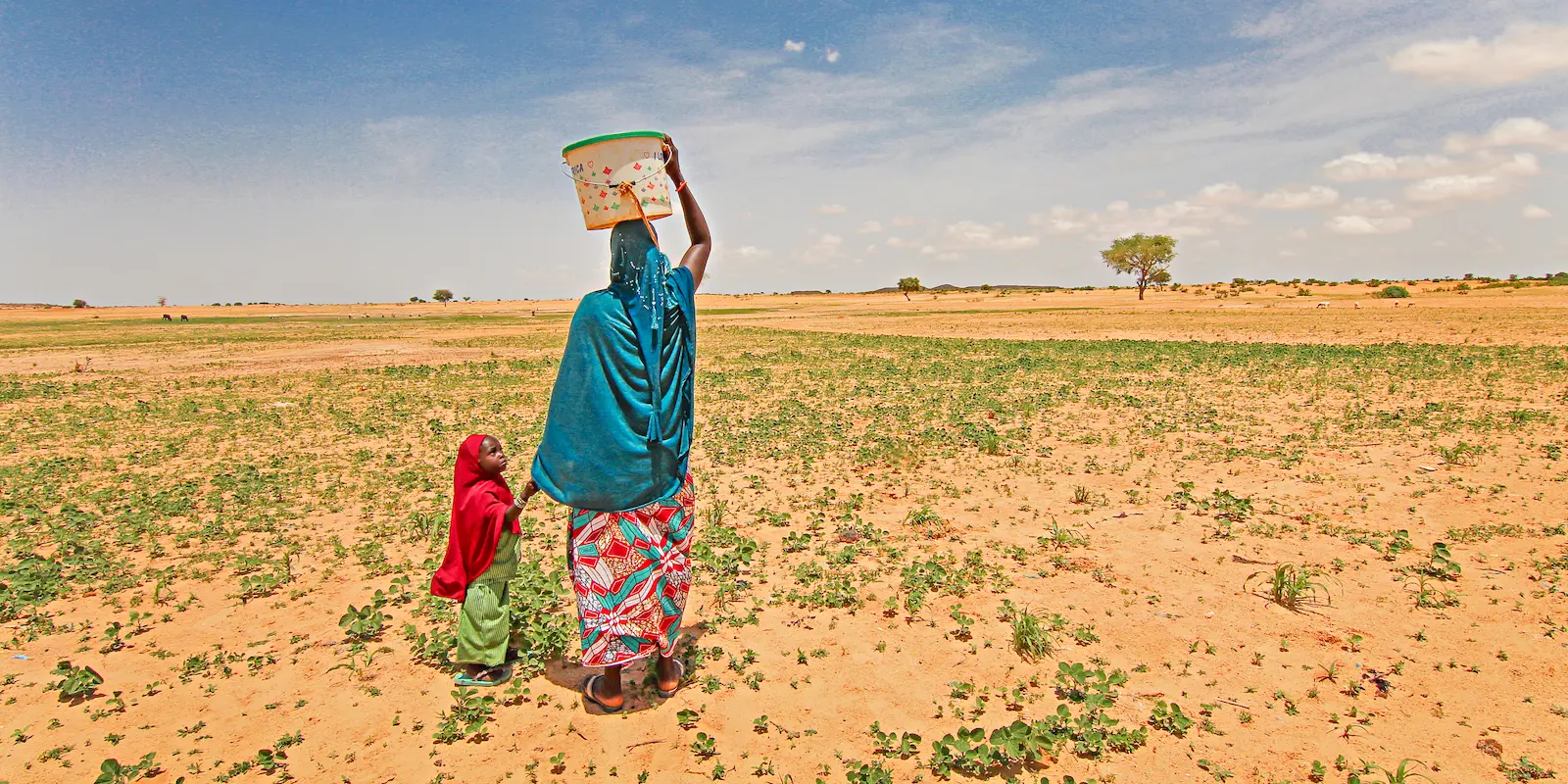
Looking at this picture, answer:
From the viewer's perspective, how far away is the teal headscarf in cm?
379

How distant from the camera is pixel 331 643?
495cm

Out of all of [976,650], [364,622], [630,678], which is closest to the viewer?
[630,678]

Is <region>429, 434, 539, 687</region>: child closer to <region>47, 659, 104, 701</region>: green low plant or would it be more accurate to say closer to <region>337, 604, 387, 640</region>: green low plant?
<region>337, 604, 387, 640</region>: green low plant

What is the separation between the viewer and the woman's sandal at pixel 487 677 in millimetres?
4348

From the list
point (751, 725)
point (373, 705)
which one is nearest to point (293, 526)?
point (373, 705)

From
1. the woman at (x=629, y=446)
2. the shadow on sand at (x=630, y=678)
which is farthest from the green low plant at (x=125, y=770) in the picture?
the woman at (x=629, y=446)

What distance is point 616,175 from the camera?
3648mm

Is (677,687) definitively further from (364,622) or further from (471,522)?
(364,622)

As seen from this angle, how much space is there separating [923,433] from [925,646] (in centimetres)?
621

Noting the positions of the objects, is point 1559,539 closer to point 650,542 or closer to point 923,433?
point 923,433

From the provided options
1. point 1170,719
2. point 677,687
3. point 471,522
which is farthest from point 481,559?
point 1170,719

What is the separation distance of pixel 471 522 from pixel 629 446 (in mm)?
1125

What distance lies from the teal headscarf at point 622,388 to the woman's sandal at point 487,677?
131 centimetres

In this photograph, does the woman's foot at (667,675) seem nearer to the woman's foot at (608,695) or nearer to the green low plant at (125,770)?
the woman's foot at (608,695)
